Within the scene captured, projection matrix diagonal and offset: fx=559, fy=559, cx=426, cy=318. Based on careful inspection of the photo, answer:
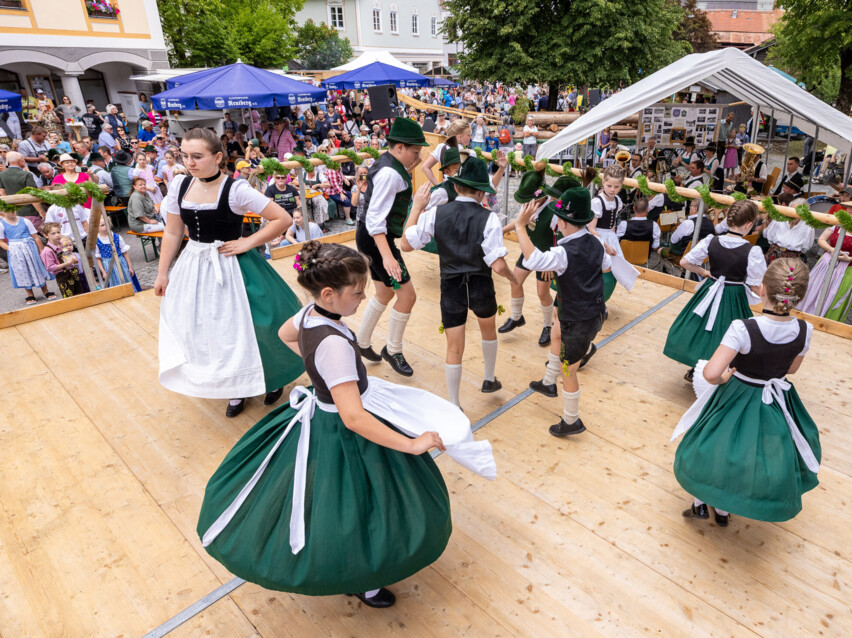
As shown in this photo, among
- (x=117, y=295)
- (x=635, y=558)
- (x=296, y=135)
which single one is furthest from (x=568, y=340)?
(x=296, y=135)

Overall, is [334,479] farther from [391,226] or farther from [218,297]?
[391,226]

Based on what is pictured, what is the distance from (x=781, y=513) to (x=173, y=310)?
358cm

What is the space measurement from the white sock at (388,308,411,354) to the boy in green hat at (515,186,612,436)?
48.0 inches

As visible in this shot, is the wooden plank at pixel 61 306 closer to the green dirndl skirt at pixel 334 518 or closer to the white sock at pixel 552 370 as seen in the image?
the green dirndl skirt at pixel 334 518

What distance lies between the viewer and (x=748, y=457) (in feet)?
8.61

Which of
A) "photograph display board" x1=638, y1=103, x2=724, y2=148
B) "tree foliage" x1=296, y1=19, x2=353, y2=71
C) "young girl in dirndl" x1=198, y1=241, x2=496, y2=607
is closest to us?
"young girl in dirndl" x1=198, y1=241, x2=496, y2=607

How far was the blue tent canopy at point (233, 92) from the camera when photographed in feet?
39.8

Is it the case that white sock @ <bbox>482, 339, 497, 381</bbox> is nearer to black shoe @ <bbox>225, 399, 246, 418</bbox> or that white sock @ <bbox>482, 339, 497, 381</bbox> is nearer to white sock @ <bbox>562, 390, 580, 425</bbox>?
white sock @ <bbox>562, 390, 580, 425</bbox>

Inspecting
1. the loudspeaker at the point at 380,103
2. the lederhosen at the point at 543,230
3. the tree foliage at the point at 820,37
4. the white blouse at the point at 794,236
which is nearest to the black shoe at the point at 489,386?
the lederhosen at the point at 543,230

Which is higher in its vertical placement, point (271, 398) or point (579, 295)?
point (579, 295)

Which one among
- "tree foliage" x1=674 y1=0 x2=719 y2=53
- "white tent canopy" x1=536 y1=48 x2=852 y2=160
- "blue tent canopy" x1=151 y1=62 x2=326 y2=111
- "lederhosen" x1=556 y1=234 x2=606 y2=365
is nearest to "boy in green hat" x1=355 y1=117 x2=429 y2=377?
"lederhosen" x1=556 y1=234 x2=606 y2=365

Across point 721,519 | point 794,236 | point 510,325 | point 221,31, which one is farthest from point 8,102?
point 721,519

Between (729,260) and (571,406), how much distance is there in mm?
1498

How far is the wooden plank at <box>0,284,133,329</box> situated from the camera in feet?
16.7
